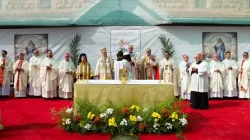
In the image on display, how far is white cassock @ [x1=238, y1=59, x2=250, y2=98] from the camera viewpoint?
1100cm

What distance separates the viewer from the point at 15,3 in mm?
12641

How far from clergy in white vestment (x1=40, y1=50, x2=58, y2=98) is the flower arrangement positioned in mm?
4744

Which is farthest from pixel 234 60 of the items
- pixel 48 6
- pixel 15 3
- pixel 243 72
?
pixel 15 3

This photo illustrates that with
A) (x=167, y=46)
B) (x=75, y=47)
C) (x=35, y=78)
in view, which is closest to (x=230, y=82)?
(x=167, y=46)

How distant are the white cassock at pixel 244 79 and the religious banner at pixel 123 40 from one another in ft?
12.6

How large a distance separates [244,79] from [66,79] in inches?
248

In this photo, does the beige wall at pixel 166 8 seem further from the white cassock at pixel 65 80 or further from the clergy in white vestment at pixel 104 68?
the clergy in white vestment at pixel 104 68

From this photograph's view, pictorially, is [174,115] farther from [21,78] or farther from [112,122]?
[21,78]

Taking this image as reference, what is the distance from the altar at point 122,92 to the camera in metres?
6.60

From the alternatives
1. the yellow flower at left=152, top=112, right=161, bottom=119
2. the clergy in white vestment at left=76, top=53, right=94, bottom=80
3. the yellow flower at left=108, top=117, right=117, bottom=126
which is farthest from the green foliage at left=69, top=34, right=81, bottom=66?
the yellow flower at left=152, top=112, right=161, bottom=119

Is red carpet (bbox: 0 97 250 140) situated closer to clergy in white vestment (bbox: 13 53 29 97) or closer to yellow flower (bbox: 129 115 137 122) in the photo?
yellow flower (bbox: 129 115 137 122)

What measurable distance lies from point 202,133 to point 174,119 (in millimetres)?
636

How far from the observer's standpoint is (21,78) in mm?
11406

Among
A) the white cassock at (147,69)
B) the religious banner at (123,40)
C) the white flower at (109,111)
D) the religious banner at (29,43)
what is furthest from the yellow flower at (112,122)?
the religious banner at (29,43)
